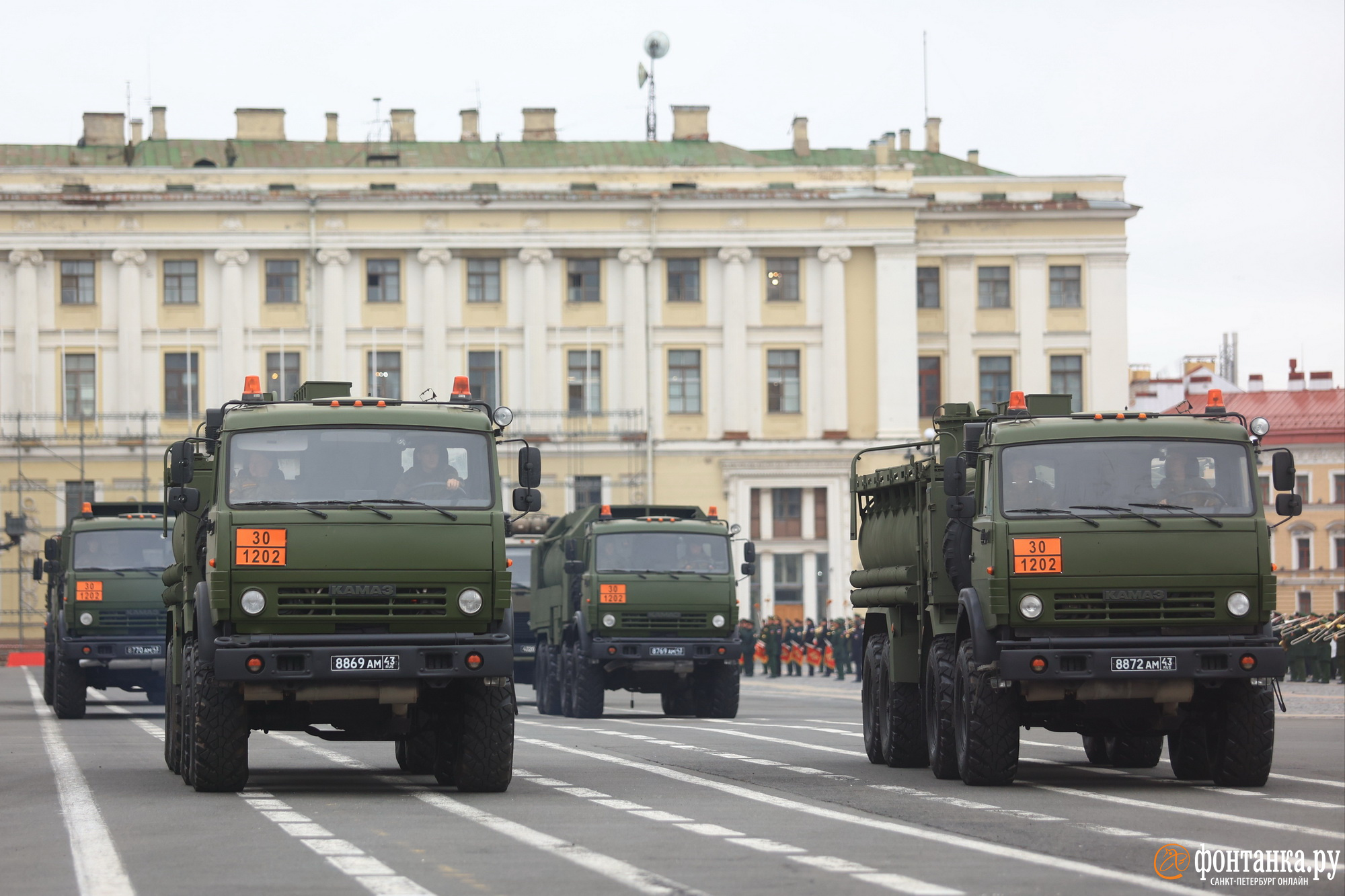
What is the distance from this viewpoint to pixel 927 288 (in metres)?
87.4

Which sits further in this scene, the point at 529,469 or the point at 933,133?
the point at 933,133

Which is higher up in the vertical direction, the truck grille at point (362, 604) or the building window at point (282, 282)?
the building window at point (282, 282)

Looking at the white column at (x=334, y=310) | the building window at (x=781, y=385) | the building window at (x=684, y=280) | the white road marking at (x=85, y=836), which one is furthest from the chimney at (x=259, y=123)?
the white road marking at (x=85, y=836)

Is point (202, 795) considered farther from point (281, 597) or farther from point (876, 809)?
point (876, 809)

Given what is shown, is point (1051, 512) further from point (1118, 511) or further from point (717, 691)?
point (717, 691)

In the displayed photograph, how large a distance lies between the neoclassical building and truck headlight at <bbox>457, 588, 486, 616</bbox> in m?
63.6

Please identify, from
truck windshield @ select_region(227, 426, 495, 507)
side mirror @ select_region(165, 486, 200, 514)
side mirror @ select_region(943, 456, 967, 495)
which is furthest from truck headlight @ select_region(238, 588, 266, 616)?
side mirror @ select_region(943, 456, 967, 495)

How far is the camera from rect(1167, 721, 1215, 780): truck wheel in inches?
781

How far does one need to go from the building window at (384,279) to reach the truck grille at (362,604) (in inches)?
2639

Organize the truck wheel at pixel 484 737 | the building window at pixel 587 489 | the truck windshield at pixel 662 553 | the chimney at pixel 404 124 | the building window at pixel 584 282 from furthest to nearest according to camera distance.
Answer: the chimney at pixel 404 124, the building window at pixel 584 282, the building window at pixel 587 489, the truck windshield at pixel 662 553, the truck wheel at pixel 484 737

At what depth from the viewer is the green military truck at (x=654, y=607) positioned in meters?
35.6

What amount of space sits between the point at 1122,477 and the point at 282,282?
6792 cm

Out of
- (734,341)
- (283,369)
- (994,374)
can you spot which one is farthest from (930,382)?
(283,369)

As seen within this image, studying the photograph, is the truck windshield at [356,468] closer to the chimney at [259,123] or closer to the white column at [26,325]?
the white column at [26,325]
